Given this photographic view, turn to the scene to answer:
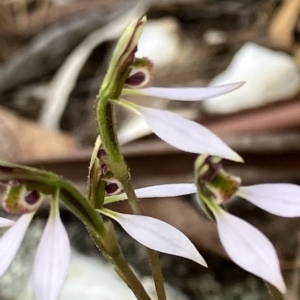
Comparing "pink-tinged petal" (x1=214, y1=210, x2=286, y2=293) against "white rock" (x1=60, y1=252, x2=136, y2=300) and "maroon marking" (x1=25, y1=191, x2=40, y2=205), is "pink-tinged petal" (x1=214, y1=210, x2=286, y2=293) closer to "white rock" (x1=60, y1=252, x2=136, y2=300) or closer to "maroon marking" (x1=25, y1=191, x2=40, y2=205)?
"maroon marking" (x1=25, y1=191, x2=40, y2=205)

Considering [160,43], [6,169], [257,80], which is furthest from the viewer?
[160,43]

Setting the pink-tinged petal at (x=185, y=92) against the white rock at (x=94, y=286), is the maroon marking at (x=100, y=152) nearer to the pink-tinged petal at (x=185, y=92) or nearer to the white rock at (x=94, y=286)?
the pink-tinged petal at (x=185, y=92)

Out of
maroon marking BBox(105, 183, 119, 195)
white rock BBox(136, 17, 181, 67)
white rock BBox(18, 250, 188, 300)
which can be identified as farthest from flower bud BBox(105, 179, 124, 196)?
white rock BBox(136, 17, 181, 67)

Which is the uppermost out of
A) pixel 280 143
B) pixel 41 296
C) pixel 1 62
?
pixel 41 296

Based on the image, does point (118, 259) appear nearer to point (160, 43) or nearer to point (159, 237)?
point (159, 237)

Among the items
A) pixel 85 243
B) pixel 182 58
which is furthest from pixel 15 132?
pixel 182 58

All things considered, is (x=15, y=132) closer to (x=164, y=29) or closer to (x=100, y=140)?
(x=164, y=29)

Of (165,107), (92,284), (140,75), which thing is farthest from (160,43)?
(140,75)
